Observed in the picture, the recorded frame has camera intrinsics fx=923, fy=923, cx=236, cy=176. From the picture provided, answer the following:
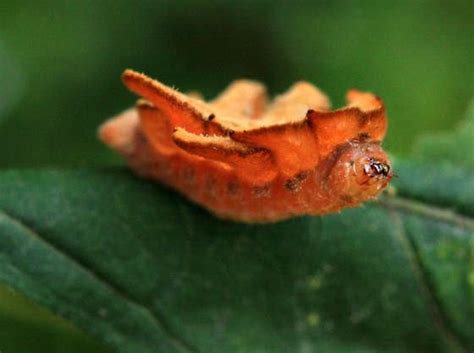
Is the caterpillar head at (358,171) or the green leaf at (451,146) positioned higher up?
the green leaf at (451,146)

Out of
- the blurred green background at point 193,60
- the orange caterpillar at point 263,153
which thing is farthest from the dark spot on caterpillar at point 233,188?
the blurred green background at point 193,60

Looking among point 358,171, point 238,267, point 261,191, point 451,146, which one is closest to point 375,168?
point 358,171

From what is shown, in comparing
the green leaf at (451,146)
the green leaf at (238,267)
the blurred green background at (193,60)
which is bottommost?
the green leaf at (238,267)

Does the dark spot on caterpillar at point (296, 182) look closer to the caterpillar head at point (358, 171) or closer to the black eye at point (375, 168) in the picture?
the caterpillar head at point (358, 171)

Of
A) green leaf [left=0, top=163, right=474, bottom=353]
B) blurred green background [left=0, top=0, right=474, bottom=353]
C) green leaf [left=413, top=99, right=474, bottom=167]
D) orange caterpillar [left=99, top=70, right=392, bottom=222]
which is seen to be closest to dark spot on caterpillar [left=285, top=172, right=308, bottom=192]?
orange caterpillar [left=99, top=70, right=392, bottom=222]

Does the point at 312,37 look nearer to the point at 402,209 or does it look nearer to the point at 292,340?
the point at 402,209

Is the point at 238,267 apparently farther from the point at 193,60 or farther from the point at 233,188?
the point at 193,60
